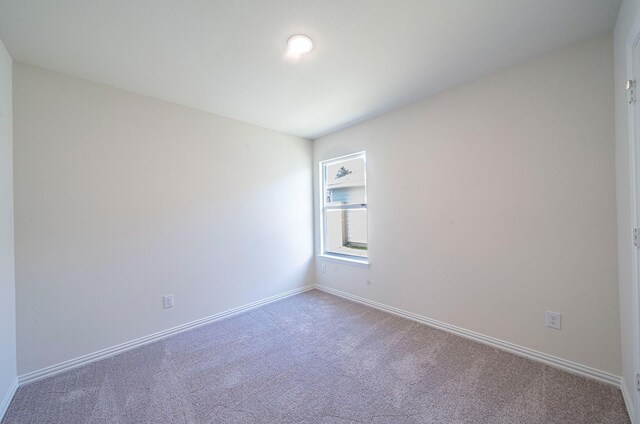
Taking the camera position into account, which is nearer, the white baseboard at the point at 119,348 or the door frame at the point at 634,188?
the door frame at the point at 634,188

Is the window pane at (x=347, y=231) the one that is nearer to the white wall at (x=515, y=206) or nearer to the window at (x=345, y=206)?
the window at (x=345, y=206)

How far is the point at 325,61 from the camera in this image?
2000mm

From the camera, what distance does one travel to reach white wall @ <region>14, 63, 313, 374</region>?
196 cm

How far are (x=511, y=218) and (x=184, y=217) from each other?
3.18m

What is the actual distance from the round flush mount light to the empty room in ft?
0.04

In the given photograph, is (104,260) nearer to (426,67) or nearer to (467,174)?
(426,67)

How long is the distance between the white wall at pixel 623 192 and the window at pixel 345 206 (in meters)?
2.19

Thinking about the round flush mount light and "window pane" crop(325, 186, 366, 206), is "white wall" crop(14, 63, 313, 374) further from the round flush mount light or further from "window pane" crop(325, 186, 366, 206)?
the round flush mount light

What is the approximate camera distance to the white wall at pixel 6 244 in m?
1.67

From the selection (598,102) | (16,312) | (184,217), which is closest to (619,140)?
(598,102)

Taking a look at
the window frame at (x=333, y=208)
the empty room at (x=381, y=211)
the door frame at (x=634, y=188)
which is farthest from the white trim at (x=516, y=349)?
the window frame at (x=333, y=208)

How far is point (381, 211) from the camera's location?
123 inches

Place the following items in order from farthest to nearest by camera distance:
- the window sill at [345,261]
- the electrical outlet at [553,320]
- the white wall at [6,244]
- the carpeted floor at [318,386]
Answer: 1. the window sill at [345,261]
2. the electrical outlet at [553,320]
3. the white wall at [6,244]
4. the carpeted floor at [318,386]

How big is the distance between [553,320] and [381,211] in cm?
180
